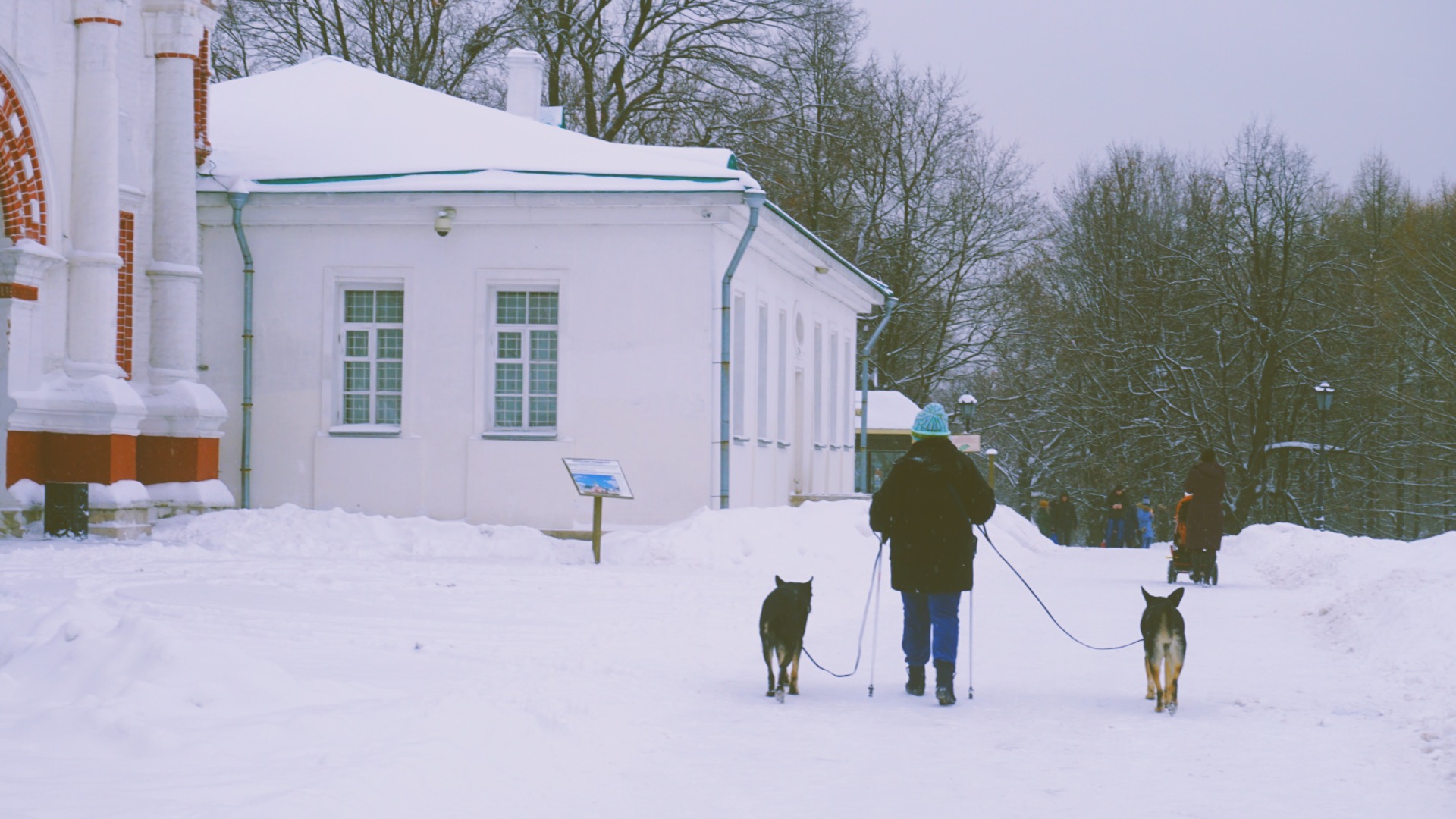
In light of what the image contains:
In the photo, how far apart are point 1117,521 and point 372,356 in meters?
23.2

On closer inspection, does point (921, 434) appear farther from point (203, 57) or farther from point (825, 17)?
point (825, 17)

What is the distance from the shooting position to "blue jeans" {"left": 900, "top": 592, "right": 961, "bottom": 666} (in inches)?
376

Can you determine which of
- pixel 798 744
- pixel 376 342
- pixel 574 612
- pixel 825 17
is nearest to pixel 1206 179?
pixel 825 17

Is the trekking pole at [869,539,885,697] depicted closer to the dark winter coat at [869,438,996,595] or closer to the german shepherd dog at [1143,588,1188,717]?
the dark winter coat at [869,438,996,595]

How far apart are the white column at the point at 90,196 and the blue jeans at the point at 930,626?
1293 centimetres

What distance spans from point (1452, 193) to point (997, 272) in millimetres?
13171

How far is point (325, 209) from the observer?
22.6m

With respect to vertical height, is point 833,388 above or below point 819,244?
below

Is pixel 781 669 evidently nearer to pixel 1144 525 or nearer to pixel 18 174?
pixel 18 174

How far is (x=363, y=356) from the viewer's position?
2298cm

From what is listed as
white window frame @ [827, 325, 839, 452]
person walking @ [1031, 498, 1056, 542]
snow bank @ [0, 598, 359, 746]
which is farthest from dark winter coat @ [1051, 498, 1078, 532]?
snow bank @ [0, 598, 359, 746]

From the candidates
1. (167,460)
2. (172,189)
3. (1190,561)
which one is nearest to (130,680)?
(167,460)

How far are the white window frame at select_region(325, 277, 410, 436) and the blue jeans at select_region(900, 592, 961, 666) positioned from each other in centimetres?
1412

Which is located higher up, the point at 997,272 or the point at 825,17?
the point at 825,17
